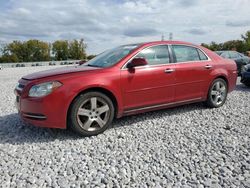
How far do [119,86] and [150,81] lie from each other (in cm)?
64

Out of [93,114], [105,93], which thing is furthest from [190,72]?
[93,114]

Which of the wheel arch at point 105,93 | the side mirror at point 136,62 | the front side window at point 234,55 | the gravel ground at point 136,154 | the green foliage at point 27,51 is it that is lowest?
the gravel ground at point 136,154

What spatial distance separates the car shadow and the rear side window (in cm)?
116

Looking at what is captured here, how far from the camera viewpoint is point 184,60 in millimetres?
4973

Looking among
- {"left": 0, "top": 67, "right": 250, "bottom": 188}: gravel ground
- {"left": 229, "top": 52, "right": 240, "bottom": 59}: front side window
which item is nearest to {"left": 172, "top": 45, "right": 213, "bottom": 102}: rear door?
{"left": 0, "top": 67, "right": 250, "bottom": 188}: gravel ground

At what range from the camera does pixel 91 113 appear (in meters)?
3.99

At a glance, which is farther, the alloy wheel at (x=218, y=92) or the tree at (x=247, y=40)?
the tree at (x=247, y=40)

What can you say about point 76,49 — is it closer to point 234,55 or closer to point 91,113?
point 234,55

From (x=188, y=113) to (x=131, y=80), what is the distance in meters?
1.69

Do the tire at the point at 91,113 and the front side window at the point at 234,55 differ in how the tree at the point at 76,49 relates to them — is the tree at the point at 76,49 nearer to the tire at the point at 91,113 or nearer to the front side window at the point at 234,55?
the front side window at the point at 234,55

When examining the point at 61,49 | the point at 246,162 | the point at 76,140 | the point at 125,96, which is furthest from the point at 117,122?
the point at 61,49

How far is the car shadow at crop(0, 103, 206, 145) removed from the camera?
13.0 ft

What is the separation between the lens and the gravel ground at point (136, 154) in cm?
273

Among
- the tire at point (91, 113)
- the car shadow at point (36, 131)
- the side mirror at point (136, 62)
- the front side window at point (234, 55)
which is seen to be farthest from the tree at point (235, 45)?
the tire at point (91, 113)
